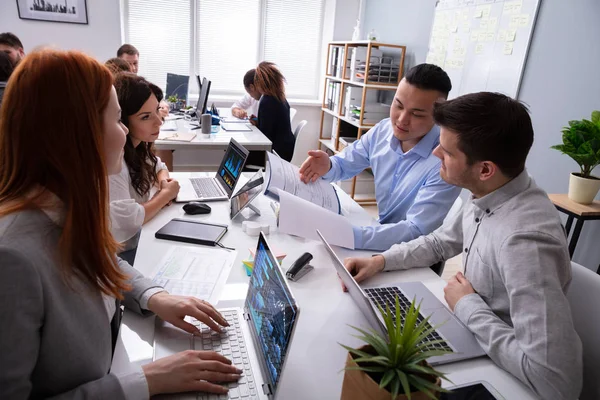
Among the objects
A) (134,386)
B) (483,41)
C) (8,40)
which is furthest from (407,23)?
(134,386)

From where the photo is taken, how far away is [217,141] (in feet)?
10.7

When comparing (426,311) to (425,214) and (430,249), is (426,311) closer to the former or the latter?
(430,249)

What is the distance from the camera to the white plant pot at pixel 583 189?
195 cm

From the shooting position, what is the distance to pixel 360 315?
1096 mm

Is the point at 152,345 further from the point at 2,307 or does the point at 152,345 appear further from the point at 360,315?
the point at 360,315

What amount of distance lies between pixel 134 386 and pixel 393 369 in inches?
18.8

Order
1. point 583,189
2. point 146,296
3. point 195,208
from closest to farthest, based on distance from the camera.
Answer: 1. point 146,296
2. point 195,208
3. point 583,189

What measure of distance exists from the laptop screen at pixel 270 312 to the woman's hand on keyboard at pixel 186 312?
90 millimetres

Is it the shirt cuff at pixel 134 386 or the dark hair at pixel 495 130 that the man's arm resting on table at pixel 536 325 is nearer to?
the dark hair at pixel 495 130

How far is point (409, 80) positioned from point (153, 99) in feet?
3.88

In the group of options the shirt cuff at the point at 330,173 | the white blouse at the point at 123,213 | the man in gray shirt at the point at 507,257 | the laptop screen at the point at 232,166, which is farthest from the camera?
the shirt cuff at the point at 330,173

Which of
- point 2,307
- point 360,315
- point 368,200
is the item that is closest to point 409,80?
point 360,315

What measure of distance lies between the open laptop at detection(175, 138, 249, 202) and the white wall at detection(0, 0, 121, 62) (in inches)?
131

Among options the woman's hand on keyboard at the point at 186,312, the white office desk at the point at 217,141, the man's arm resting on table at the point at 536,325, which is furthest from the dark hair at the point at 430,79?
the white office desk at the point at 217,141
